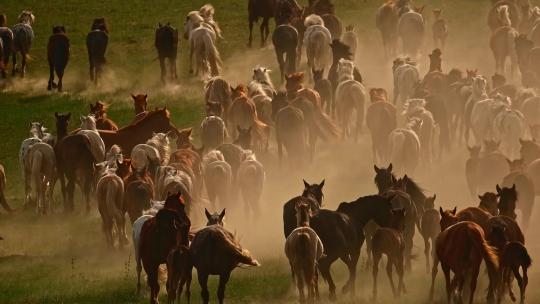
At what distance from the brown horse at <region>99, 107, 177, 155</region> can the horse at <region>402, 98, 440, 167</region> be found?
19.4 feet

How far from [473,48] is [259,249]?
2170 centimetres

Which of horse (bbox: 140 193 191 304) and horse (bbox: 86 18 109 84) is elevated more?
horse (bbox: 86 18 109 84)

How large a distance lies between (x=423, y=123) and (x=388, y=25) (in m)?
13.2

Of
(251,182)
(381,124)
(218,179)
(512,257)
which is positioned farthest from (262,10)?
(512,257)

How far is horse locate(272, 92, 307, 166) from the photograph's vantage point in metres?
34.0

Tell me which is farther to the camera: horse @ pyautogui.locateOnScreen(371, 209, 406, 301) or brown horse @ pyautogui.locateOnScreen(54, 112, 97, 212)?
brown horse @ pyautogui.locateOnScreen(54, 112, 97, 212)

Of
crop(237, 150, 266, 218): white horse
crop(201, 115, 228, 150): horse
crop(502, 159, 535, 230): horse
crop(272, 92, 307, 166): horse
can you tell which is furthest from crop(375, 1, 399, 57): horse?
crop(502, 159, 535, 230): horse

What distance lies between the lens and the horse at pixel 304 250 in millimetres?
21672

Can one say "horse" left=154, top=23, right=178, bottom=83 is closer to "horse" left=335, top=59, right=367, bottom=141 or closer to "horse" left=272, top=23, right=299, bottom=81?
"horse" left=272, top=23, right=299, bottom=81

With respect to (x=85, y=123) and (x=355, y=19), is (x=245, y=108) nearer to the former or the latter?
(x=85, y=123)

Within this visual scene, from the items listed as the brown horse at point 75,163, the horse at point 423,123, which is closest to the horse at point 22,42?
the brown horse at point 75,163

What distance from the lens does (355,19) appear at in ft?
171

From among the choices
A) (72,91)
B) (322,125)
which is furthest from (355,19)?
(322,125)

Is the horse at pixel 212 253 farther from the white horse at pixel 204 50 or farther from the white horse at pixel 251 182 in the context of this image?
the white horse at pixel 204 50
